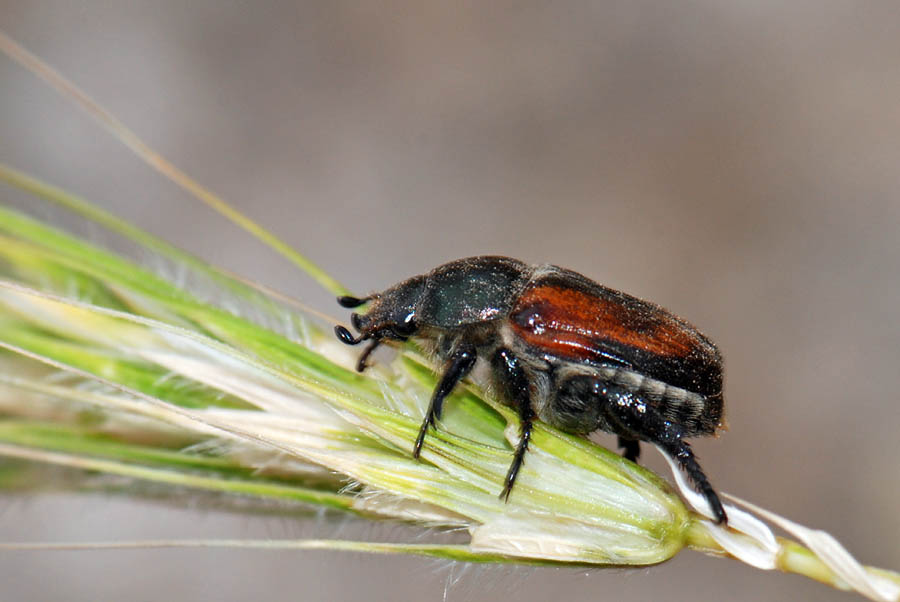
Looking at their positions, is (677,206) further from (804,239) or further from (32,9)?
(32,9)

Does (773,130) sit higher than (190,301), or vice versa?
(773,130)

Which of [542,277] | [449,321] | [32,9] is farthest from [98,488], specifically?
[32,9]

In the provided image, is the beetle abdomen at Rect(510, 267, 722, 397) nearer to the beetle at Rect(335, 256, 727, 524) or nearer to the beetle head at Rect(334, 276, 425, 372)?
the beetle at Rect(335, 256, 727, 524)

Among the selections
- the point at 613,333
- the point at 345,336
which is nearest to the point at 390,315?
the point at 345,336

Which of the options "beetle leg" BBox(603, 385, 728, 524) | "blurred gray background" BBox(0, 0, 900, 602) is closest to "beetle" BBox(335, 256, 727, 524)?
"beetle leg" BBox(603, 385, 728, 524)

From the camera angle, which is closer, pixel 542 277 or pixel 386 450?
pixel 386 450

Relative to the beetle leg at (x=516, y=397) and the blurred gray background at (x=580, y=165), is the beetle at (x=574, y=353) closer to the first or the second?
the beetle leg at (x=516, y=397)

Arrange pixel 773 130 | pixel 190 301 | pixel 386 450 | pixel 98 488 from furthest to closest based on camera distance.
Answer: pixel 773 130 → pixel 98 488 → pixel 190 301 → pixel 386 450
